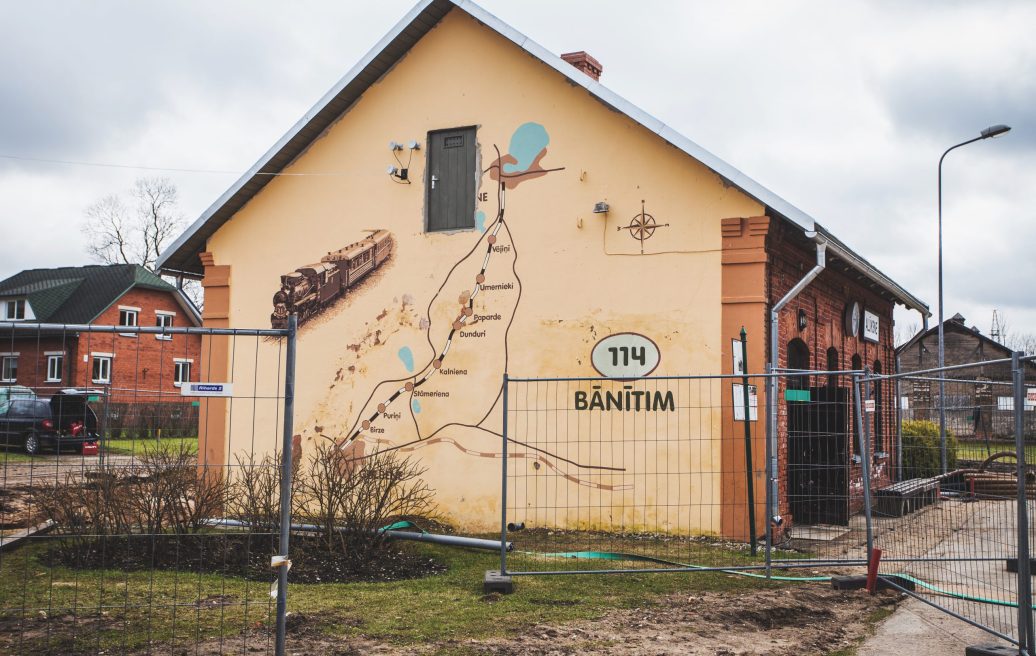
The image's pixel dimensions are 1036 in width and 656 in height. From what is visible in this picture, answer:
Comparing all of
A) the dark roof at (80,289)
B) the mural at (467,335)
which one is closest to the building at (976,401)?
the mural at (467,335)

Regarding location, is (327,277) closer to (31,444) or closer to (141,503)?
(141,503)

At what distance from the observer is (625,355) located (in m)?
13.0

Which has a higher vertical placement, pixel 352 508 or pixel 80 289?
pixel 80 289

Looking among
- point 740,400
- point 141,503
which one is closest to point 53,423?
point 141,503

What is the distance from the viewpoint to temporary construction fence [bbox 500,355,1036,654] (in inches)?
326

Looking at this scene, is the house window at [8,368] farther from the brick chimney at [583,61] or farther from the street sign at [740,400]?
the brick chimney at [583,61]

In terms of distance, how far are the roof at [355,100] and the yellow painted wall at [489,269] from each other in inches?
7.8

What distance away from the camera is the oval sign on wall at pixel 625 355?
1288 centimetres

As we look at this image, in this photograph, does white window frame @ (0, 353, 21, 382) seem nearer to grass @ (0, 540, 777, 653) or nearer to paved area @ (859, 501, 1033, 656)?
grass @ (0, 540, 777, 653)

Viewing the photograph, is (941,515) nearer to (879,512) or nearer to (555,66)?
(879,512)

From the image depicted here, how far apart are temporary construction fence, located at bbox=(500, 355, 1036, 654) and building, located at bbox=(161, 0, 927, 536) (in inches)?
5.5

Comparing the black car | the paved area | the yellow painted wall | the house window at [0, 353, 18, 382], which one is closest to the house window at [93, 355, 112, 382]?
the yellow painted wall

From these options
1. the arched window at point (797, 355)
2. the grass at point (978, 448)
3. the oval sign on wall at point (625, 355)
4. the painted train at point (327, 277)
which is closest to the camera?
the grass at point (978, 448)

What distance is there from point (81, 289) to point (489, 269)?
3919cm
